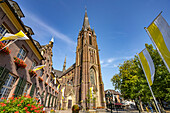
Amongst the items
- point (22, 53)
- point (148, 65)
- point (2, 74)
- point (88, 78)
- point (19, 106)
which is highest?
point (88, 78)

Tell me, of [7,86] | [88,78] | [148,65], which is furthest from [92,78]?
[7,86]

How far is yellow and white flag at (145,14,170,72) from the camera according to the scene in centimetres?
491

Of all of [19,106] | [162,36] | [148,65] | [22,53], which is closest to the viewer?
[19,106]

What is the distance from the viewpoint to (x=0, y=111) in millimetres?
3373

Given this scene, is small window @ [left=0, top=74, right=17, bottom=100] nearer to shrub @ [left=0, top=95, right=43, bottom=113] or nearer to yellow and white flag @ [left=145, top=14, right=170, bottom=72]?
shrub @ [left=0, top=95, right=43, bottom=113]

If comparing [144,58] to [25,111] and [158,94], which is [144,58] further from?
[25,111]

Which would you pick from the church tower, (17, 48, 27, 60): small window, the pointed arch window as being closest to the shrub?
(17, 48, 27, 60): small window

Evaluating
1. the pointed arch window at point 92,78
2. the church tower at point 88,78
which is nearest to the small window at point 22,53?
the church tower at point 88,78

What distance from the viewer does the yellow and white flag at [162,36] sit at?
16.1 feet

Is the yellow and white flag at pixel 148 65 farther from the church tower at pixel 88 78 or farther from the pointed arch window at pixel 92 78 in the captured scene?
the pointed arch window at pixel 92 78

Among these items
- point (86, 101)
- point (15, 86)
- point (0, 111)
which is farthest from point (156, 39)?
point (86, 101)

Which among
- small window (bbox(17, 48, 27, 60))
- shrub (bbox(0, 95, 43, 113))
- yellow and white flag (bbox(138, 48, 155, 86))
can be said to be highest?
small window (bbox(17, 48, 27, 60))

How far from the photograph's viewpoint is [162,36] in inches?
206

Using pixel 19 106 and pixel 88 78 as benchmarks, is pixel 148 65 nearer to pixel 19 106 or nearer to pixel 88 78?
pixel 19 106
